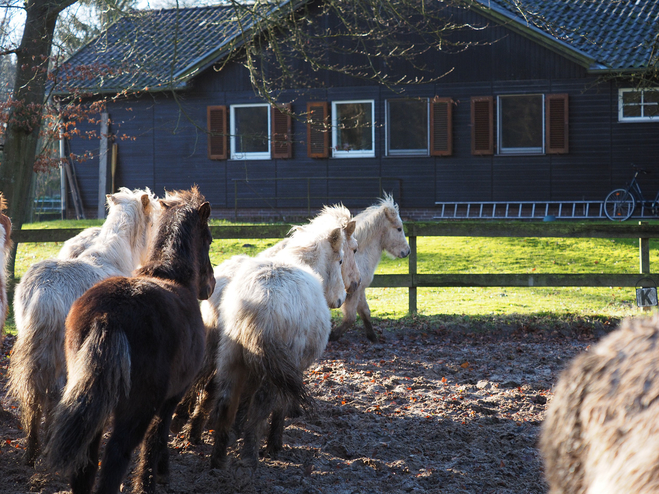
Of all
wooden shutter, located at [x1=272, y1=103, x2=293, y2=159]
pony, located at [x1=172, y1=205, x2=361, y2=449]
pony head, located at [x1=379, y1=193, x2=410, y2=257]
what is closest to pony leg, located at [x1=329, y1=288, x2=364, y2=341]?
pony head, located at [x1=379, y1=193, x2=410, y2=257]

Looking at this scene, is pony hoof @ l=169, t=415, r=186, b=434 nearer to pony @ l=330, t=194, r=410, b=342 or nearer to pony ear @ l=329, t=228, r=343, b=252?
pony ear @ l=329, t=228, r=343, b=252

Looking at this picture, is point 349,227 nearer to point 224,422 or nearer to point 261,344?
point 261,344

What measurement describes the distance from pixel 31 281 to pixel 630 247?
13.4 meters

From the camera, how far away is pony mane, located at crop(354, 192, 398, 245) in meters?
8.36

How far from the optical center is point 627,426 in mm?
1766

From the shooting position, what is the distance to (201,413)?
4766mm

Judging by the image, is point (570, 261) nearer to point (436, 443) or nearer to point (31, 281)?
point (436, 443)

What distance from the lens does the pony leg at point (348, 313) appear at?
25.5 ft

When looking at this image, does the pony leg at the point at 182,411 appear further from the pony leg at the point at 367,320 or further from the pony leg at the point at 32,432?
the pony leg at the point at 367,320

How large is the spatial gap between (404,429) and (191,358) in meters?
2.03

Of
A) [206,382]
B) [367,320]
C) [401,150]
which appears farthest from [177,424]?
[401,150]

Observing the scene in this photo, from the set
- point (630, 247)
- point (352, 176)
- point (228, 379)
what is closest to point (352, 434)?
point (228, 379)

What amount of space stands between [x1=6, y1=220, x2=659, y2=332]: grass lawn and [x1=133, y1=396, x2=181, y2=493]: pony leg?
5556 millimetres

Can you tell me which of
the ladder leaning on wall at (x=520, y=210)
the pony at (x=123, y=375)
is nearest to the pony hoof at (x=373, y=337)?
the pony at (x=123, y=375)
